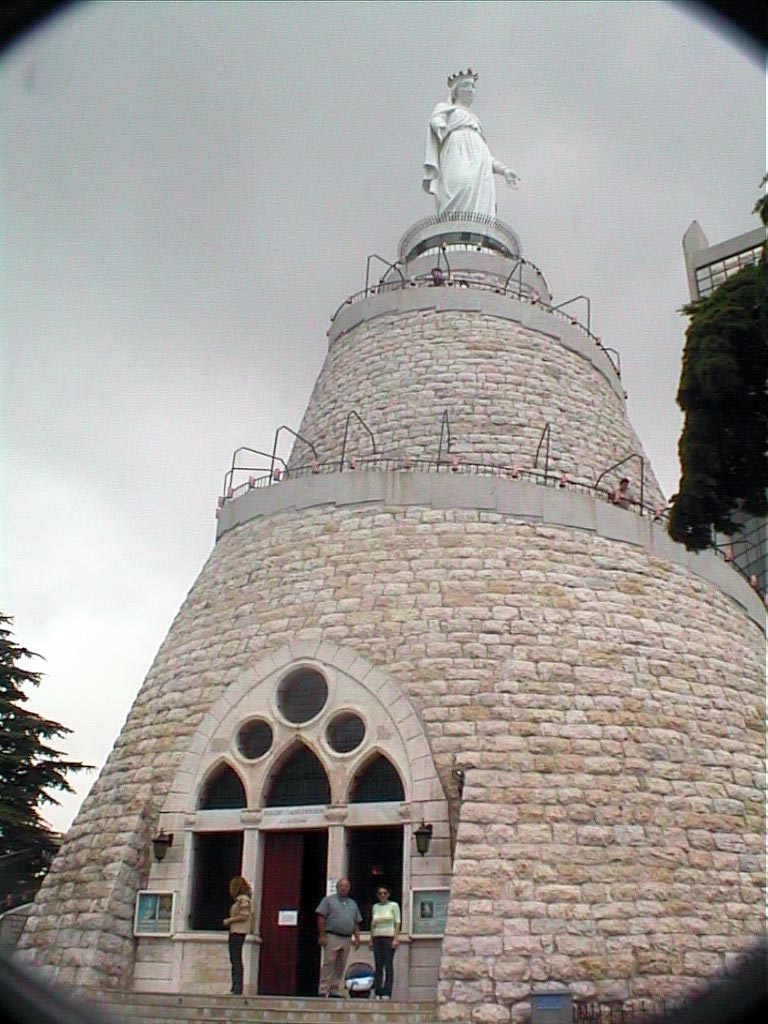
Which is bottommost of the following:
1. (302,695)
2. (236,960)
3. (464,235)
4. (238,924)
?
(236,960)

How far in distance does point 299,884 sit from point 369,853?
3.26 feet

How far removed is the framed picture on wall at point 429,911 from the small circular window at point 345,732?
217cm

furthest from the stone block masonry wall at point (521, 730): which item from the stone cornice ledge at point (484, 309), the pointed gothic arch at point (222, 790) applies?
the stone cornice ledge at point (484, 309)

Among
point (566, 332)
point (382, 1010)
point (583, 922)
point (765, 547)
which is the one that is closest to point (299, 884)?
point (382, 1010)

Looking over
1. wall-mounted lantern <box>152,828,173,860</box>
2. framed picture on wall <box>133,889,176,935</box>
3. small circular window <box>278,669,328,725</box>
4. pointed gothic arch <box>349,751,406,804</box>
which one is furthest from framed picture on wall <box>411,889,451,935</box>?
wall-mounted lantern <box>152,828,173,860</box>

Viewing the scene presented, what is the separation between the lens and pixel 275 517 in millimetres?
15953

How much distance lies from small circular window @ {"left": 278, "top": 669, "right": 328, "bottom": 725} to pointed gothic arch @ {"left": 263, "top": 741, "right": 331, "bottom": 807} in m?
0.46

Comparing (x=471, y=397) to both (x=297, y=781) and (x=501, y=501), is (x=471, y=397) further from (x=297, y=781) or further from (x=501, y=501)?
(x=297, y=781)

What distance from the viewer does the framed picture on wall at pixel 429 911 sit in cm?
1167

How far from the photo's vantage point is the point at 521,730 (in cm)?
1234

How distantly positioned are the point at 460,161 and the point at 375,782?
705 inches

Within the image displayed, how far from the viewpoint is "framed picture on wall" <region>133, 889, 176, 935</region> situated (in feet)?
42.0

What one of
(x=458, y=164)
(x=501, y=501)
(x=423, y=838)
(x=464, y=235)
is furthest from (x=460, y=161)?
(x=423, y=838)

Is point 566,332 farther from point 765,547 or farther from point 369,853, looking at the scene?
point 369,853
